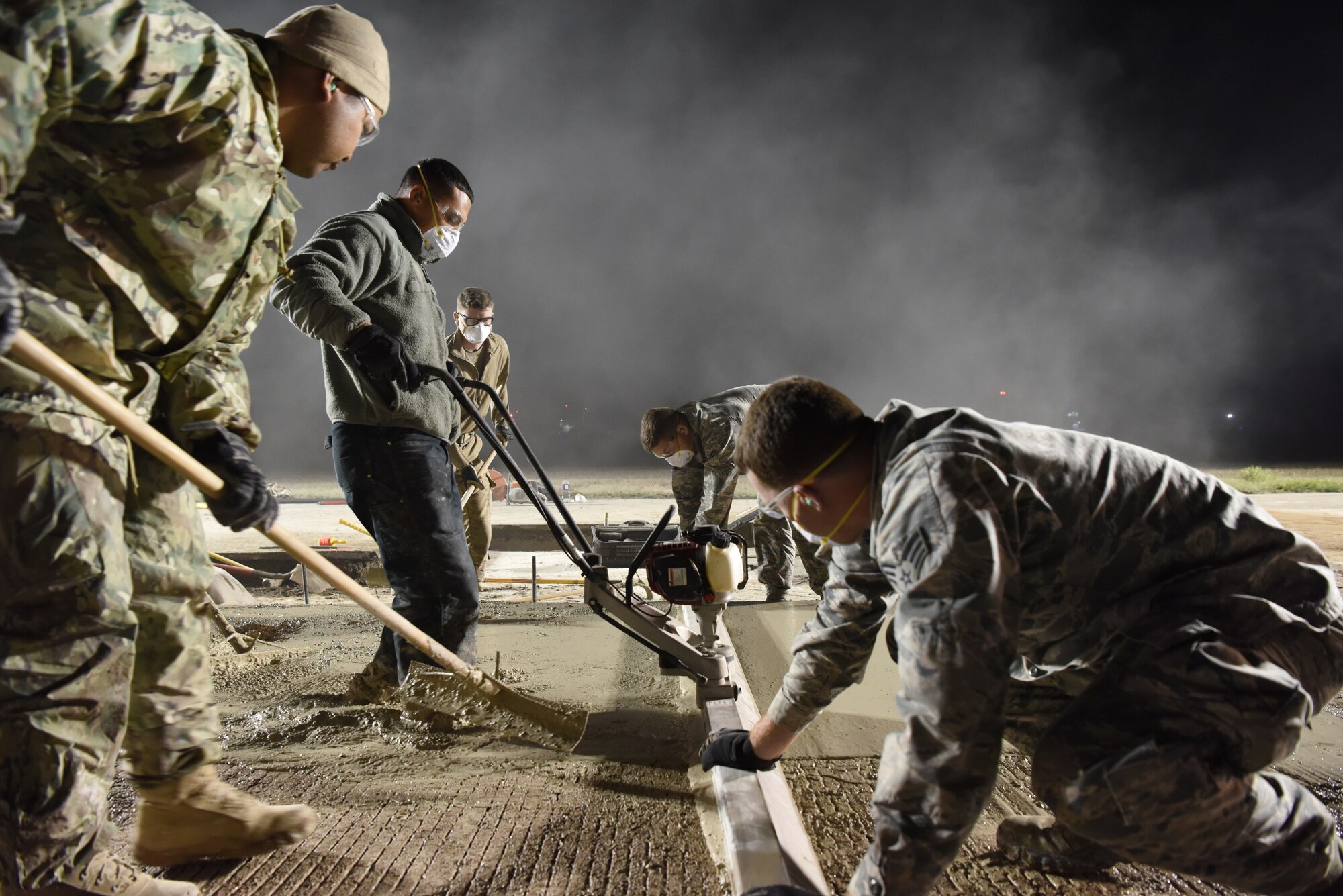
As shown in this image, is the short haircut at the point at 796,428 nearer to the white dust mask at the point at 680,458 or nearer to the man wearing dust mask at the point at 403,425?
the man wearing dust mask at the point at 403,425

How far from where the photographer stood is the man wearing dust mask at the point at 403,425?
102 inches

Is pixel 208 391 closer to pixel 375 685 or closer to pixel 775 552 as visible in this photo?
pixel 375 685

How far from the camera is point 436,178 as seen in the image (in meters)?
2.83

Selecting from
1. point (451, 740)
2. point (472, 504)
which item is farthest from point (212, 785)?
point (472, 504)

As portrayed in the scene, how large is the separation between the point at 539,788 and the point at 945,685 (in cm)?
143

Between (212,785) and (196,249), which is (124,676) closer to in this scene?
(212,785)

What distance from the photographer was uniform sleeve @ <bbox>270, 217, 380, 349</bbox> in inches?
91.7

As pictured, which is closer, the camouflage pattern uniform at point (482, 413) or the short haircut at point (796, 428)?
the short haircut at point (796, 428)

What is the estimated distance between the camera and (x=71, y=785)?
1328 mm

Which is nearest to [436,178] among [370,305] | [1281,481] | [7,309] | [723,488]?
[370,305]

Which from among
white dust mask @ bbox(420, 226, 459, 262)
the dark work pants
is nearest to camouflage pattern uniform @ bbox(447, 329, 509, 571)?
white dust mask @ bbox(420, 226, 459, 262)

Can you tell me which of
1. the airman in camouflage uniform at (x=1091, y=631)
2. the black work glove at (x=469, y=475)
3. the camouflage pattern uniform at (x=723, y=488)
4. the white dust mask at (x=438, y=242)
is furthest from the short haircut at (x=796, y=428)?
the black work glove at (x=469, y=475)

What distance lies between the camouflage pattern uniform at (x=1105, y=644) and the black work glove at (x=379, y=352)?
1.59 meters

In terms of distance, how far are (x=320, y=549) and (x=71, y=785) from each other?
5215 mm
